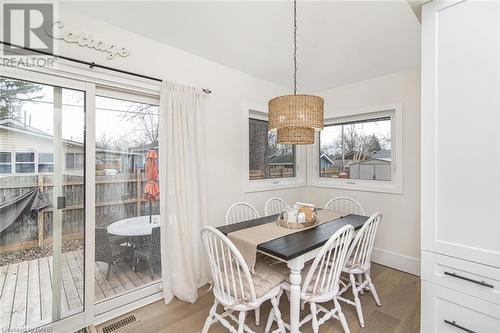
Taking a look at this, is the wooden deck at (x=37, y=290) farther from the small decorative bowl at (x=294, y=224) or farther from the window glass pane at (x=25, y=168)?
the small decorative bowl at (x=294, y=224)

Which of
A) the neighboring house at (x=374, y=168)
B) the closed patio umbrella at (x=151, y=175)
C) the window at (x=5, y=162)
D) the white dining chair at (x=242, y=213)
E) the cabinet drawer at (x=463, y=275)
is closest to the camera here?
the cabinet drawer at (x=463, y=275)

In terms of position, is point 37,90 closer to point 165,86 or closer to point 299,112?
point 165,86

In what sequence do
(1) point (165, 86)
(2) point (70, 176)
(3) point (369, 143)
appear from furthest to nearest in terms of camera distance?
1. (3) point (369, 143)
2. (1) point (165, 86)
3. (2) point (70, 176)

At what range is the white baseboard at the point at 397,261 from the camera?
274cm

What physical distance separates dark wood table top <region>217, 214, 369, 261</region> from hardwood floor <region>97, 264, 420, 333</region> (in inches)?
29.6

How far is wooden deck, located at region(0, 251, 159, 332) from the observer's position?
1.66m

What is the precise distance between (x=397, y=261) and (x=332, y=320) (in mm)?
1496

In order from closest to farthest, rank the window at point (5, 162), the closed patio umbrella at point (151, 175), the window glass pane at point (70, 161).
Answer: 1. the window at point (5, 162)
2. the window glass pane at point (70, 161)
3. the closed patio umbrella at point (151, 175)

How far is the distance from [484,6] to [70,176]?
2935mm

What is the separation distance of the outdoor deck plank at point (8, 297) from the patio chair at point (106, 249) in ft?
1.70

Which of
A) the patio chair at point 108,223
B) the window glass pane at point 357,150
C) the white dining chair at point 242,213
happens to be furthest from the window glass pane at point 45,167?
the window glass pane at point 357,150

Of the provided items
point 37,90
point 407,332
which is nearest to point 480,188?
point 407,332

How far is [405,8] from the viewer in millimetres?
2062

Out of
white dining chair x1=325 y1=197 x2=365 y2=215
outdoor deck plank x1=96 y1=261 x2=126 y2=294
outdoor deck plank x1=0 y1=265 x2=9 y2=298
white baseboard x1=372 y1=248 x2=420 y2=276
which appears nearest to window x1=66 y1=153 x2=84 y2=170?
outdoor deck plank x1=0 y1=265 x2=9 y2=298
